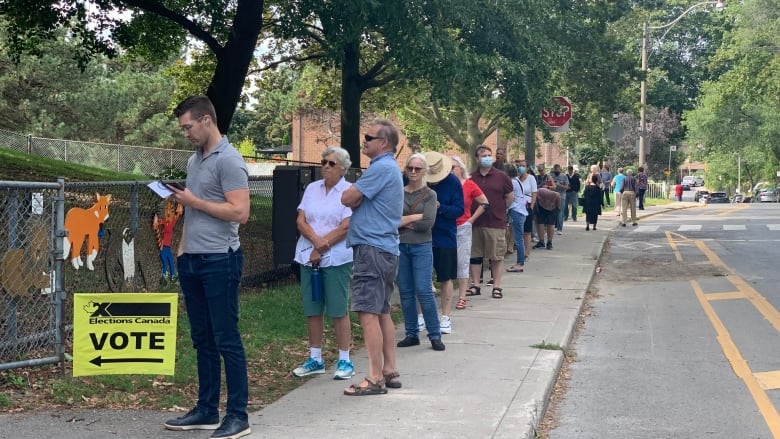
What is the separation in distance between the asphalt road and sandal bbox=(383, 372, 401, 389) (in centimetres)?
119

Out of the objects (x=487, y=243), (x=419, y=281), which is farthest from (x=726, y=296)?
(x=419, y=281)

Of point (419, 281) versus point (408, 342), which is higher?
point (419, 281)

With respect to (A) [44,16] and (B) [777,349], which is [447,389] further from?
(A) [44,16]

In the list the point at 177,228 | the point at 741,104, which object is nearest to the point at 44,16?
the point at 177,228

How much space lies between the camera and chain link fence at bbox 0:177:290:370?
740cm

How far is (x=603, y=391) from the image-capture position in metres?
7.95

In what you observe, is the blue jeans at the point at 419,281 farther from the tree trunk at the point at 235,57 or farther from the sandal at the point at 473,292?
the tree trunk at the point at 235,57

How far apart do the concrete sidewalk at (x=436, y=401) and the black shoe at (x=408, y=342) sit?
0.11 metres

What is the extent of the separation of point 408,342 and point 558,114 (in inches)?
584

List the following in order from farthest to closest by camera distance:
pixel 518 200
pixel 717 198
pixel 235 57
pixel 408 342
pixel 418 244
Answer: pixel 717 198 < pixel 235 57 < pixel 518 200 < pixel 408 342 < pixel 418 244

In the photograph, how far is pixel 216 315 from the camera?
597 centimetres

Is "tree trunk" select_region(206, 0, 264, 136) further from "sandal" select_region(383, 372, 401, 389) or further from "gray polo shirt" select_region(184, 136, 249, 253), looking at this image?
"gray polo shirt" select_region(184, 136, 249, 253)

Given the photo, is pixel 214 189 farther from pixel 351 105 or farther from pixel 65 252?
pixel 351 105

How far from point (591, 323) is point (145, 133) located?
3333 cm
